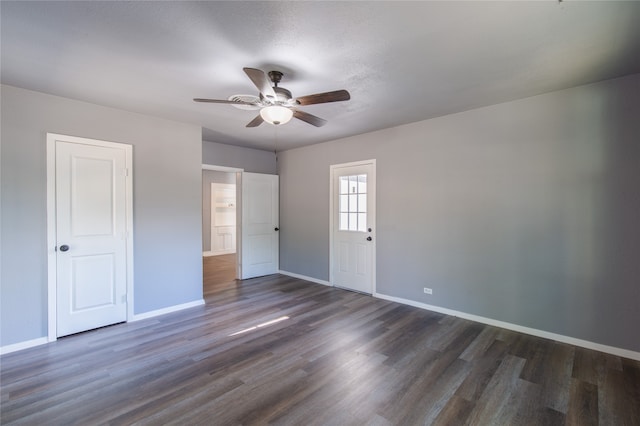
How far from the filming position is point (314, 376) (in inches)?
96.6

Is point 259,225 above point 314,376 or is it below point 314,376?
above

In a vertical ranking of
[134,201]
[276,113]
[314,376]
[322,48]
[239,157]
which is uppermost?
[322,48]

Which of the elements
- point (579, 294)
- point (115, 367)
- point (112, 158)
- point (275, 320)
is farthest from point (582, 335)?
point (112, 158)

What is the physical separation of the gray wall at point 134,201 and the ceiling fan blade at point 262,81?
224 centimetres

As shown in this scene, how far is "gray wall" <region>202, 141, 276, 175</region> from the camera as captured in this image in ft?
17.0

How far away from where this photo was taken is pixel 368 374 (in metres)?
2.48

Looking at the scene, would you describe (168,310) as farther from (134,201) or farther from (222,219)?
(222,219)

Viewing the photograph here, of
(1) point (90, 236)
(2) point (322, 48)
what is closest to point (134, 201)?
(1) point (90, 236)

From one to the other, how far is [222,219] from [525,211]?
25.7ft

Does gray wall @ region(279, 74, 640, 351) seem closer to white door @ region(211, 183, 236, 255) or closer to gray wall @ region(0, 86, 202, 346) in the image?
gray wall @ region(0, 86, 202, 346)

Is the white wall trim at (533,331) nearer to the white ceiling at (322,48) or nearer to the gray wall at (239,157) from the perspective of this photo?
the white ceiling at (322,48)

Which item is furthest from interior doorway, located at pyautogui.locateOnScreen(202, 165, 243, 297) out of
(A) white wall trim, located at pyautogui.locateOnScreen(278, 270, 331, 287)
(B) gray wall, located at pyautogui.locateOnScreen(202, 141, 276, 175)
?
(B) gray wall, located at pyautogui.locateOnScreen(202, 141, 276, 175)

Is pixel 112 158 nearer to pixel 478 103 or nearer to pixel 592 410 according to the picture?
pixel 478 103

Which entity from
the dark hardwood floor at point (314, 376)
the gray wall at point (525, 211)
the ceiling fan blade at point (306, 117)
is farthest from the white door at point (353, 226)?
the ceiling fan blade at point (306, 117)
